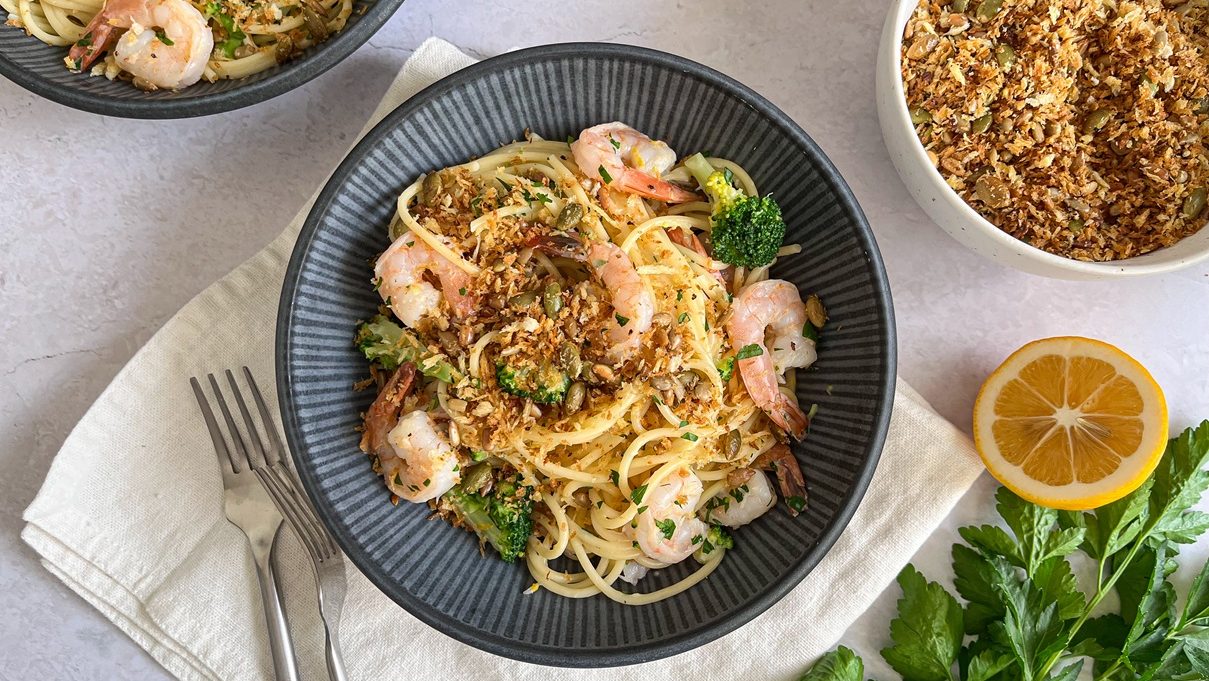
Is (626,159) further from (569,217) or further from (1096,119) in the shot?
(1096,119)

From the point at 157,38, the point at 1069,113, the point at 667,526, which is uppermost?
the point at 1069,113

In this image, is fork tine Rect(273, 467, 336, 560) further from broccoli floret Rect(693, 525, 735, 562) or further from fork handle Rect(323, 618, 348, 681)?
broccoli floret Rect(693, 525, 735, 562)

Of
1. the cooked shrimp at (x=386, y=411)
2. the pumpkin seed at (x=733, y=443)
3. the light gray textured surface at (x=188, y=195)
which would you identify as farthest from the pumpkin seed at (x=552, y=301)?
the light gray textured surface at (x=188, y=195)

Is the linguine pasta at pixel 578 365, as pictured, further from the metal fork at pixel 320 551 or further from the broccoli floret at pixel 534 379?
the metal fork at pixel 320 551

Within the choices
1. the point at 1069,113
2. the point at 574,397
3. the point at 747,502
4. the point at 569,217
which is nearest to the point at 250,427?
the point at 574,397

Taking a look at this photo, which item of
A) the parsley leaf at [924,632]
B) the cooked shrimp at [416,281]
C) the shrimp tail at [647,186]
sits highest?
the shrimp tail at [647,186]
